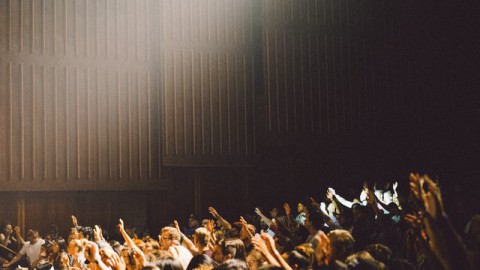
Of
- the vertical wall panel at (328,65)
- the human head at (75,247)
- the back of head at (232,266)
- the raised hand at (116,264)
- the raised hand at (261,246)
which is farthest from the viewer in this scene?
the vertical wall panel at (328,65)

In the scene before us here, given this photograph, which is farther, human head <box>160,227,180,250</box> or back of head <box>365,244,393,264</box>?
human head <box>160,227,180,250</box>

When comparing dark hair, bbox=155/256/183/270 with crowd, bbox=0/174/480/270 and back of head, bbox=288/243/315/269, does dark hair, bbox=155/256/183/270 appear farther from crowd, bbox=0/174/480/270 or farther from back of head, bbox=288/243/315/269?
back of head, bbox=288/243/315/269

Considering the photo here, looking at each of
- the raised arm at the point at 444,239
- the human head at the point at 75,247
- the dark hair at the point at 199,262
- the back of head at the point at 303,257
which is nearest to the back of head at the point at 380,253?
the back of head at the point at 303,257

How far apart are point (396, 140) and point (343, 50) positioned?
2.51 metres

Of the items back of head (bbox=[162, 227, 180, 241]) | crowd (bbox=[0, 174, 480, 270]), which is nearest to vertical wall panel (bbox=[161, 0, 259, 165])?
crowd (bbox=[0, 174, 480, 270])

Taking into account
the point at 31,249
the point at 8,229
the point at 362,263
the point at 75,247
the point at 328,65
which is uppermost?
the point at 328,65

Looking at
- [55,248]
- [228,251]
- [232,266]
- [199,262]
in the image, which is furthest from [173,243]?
[55,248]

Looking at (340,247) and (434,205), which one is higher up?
(434,205)

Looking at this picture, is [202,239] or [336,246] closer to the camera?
[336,246]

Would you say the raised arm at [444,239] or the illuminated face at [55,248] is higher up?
the raised arm at [444,239]

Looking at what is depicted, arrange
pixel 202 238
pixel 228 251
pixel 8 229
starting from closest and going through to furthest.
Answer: pixel 228 251, pixel 202 238, pixel 8 229

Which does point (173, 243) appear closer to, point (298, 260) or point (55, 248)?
point (298, 260)

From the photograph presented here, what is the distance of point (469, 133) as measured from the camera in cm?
1580

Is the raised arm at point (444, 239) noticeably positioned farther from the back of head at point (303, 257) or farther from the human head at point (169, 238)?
the human head at point (169, 238)
